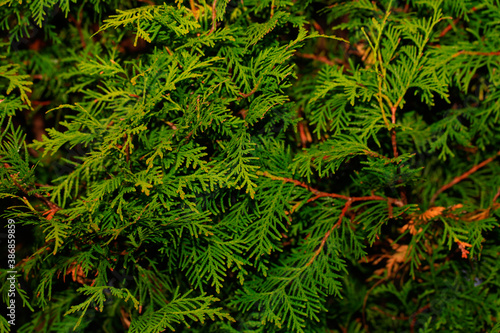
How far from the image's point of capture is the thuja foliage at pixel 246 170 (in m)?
0.91

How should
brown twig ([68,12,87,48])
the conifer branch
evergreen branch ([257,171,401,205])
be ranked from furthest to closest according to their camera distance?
brown twig ([68,12,87,48])
evergreen branch ([257,171,401,205])
the conifer branch

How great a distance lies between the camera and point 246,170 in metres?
0.90

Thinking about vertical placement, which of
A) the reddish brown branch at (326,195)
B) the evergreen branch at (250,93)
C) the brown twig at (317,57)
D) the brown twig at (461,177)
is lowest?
the brown twig at (461,177)

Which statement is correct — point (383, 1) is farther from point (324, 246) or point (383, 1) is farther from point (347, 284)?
point (347, 284)

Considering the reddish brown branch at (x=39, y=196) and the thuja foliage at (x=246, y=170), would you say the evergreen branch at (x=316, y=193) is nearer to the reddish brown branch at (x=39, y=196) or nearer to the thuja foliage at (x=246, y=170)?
the thuja foliage at (x=246, y=170)

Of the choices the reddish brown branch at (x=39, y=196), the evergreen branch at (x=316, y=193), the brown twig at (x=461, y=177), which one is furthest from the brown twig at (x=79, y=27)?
the brown twig at (x=461, y=177)

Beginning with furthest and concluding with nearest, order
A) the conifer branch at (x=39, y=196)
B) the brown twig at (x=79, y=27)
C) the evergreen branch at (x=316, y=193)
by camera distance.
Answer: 1. the brown twig at (x=79, y=27)
2. the evergreen branch at (x=316, y=193)
3. the conifer branch at (x=39, y=196)

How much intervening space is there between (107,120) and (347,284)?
840mm

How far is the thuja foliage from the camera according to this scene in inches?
35.9

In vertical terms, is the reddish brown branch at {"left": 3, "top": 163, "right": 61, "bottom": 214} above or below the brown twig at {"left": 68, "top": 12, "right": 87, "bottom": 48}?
below

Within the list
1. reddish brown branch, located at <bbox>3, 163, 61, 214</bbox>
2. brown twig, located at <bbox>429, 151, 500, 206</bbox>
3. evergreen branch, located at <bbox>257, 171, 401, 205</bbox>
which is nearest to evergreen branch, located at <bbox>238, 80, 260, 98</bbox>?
evergreen branch, located at <bbox>257, 171, 401, 205</bbox>

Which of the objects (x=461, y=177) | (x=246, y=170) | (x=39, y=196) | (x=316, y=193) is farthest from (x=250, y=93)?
(x=461, y=177)

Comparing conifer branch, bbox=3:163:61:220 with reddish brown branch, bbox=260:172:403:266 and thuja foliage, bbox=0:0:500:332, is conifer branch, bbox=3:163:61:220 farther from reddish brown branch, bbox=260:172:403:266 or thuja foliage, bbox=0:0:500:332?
reddish brown branch, bbox=260:172:403:266

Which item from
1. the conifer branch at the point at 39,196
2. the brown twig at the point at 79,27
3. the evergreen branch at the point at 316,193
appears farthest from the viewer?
the brown twig at the point at 79,27
